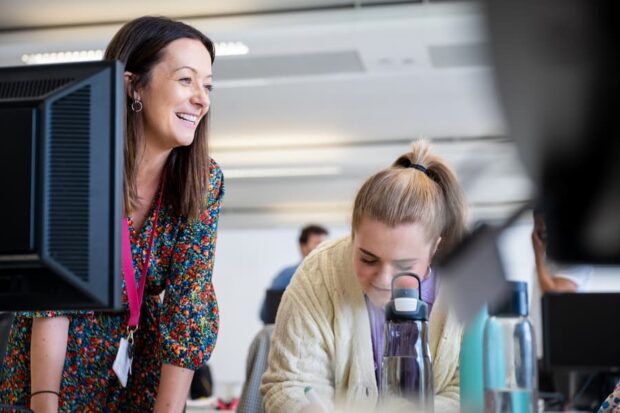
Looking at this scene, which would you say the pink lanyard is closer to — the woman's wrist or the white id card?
the white id card

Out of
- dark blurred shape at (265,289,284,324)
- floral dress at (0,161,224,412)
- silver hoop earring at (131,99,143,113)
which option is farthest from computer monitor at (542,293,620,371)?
silver hoop earring at (131,99,143,113)

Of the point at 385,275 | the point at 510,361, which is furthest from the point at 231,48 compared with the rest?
the point at 510,361

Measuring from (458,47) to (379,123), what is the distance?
6.87m

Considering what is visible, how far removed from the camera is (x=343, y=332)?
1415 millimetres

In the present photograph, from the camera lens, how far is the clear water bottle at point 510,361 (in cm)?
79

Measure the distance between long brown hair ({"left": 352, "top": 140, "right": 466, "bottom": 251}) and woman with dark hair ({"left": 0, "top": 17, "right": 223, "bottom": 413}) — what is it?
268 mm

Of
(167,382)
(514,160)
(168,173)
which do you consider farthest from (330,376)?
(514,160)

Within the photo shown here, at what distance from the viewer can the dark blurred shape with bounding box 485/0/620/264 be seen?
40cm

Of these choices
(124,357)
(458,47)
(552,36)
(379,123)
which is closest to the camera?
(552,36)

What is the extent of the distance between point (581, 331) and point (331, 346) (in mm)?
1382

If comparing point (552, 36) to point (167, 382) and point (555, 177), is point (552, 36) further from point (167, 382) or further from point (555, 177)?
point (167, 382)

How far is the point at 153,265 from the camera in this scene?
1423 mm

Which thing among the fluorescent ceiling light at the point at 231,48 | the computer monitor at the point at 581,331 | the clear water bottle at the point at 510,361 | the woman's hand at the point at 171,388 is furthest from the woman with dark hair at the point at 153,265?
the fluorescent ceiling light at the point at 231,48

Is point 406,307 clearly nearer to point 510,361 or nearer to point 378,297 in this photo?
point 510,361
